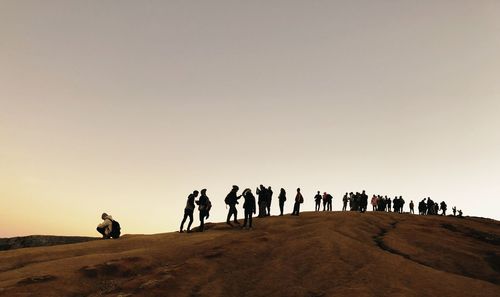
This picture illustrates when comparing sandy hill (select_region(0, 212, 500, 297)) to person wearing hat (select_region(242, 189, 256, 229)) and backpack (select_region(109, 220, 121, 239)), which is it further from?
backpack (select_region(109, 220, 121, 239))

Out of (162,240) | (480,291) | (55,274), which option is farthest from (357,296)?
(162,240)

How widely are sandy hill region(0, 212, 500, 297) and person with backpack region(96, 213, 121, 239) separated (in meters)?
2.83

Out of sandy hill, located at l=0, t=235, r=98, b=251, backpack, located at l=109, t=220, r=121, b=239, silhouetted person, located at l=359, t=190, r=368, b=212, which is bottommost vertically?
sandy hill, located at l=0, t=235, r=98, b=251

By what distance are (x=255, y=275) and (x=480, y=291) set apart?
7632 millimetres

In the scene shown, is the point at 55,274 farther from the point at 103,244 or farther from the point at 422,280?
the point at 422,280

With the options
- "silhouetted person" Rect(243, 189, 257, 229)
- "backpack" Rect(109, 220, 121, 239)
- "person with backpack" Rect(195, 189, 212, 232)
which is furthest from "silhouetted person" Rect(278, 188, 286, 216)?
"backpack" Rect(109, 220, 121, 239)

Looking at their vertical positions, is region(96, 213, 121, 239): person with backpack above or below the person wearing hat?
below

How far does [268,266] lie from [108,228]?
12781 millimetres

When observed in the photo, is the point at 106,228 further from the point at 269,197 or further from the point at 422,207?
the point at 422,207

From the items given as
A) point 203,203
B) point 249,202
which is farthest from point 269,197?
point 203,203

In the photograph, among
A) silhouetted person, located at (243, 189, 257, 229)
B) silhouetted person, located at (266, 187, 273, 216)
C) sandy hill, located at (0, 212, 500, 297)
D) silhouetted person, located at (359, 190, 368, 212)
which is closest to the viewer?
sandy hill, located at (0, 212, 500, 297)

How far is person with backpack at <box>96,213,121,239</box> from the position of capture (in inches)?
958

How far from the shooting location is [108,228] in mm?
24391

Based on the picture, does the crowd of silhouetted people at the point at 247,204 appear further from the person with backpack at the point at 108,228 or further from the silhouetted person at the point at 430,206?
the silhouetted person at the point at 430,206
